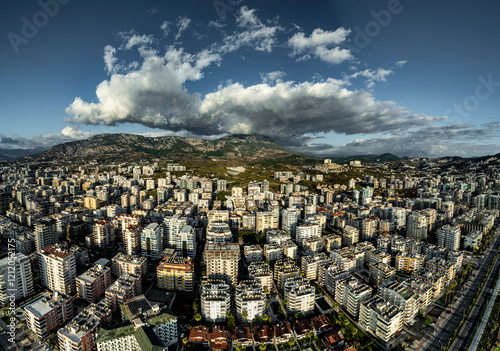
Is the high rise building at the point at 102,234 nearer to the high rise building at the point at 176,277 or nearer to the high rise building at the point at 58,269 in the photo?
the high rise building at the point at 58,269

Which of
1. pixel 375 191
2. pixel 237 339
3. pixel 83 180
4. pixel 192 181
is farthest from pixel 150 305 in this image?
pixel 375 191

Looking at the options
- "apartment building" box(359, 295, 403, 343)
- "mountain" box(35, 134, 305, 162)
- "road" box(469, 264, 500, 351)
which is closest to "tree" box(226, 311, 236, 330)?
"apartment building" box(359, 295, 403, 343)

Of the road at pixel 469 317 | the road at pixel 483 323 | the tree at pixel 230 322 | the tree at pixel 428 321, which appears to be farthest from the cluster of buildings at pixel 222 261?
the road at pixel 483 323

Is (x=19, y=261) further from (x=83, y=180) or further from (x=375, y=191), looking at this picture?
(x=375, y=191)

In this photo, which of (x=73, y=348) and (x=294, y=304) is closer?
(x=73, y=348)

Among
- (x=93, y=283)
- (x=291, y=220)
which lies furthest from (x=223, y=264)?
(x=291, y=220)
